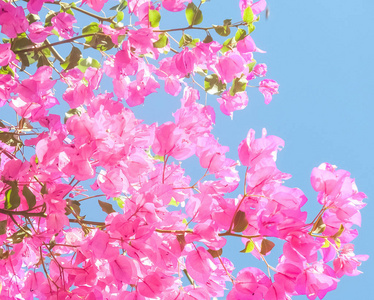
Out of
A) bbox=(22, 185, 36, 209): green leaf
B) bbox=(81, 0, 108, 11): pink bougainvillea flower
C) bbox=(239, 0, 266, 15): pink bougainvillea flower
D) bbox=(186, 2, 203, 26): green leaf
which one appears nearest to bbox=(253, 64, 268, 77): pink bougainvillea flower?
bbox=(239, 0, 266, 15): pink bougainvillea flower

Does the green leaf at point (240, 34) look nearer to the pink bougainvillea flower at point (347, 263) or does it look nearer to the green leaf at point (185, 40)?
the green leaf at point (185, 40)

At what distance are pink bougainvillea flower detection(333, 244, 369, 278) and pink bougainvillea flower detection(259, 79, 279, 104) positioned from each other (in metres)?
0.86

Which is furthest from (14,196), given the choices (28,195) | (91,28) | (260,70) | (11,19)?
(260,70)

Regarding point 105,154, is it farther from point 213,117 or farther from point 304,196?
point 213,117

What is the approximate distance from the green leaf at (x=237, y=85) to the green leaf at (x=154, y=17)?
37 centimetres

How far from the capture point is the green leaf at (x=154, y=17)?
1.27 meters

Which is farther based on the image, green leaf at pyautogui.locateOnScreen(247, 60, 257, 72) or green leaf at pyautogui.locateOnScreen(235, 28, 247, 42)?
green leaf at pyautogui.locateOnScreen(247, 60, 257, 72)

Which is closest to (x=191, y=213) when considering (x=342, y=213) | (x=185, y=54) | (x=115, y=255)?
(x=115, y=255)

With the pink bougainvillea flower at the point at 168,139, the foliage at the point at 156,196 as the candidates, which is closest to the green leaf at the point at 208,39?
the foliage at the point at 156,196

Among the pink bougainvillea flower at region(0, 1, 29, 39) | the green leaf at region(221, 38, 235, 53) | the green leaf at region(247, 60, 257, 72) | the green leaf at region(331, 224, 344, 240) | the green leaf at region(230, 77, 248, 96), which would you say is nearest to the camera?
the green leaf at region(331, 224, 344, 240)

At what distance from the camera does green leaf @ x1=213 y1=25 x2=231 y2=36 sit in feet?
4.36

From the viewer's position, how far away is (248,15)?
1.34m

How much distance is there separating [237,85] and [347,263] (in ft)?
2.35

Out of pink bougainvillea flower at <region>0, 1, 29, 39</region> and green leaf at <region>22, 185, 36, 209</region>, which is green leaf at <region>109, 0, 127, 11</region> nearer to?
pink bougainvillea flower at <region>0, 1, 29, 39</region>
